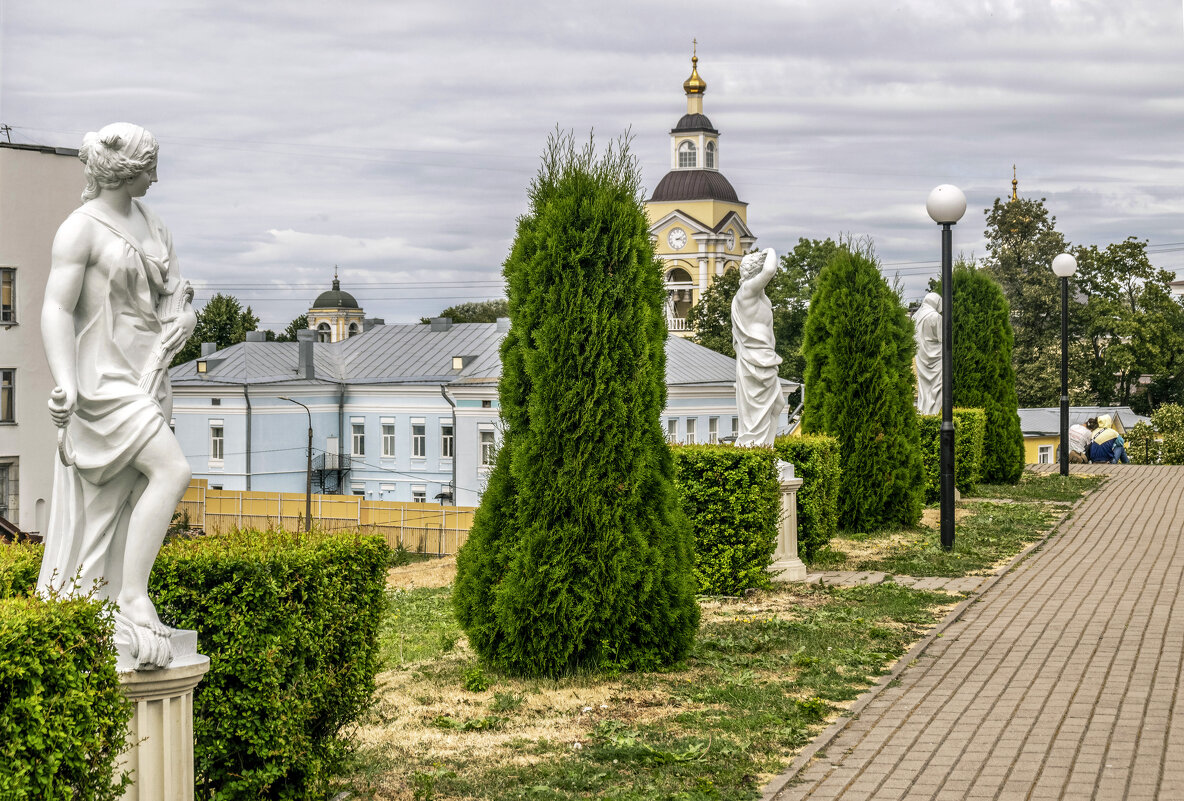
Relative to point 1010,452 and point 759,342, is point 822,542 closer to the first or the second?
point 759,342

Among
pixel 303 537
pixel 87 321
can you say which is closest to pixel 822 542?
pixel 303 537

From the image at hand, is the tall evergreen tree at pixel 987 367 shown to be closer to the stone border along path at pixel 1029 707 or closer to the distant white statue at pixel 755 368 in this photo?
the stone border along path at pixel 1029 707

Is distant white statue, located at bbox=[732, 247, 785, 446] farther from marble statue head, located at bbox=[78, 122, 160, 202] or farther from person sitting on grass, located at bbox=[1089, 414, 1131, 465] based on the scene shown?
person sitting on grass, located at bbox=[1089, 414, 1131, 465]

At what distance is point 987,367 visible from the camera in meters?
23.3

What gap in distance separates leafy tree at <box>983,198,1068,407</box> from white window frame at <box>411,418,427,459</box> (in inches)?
1047

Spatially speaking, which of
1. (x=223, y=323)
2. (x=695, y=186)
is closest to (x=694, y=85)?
(x=695, y=186)

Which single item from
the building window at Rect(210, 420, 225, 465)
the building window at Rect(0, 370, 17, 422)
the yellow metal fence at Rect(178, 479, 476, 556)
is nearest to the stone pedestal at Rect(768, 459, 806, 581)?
the yellow metal fence at Rect(178, 479, 476, 556)

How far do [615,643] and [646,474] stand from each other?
1157mm

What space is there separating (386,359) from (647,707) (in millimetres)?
49464

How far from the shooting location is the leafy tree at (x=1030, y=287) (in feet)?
184

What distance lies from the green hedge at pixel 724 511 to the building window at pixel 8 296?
79.8 feet

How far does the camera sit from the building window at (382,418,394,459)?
54.2 metres

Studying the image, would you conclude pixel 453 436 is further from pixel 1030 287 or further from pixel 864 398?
pixel 864 398

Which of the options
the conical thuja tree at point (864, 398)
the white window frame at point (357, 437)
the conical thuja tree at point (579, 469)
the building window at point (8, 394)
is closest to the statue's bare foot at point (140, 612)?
the conical thuja tree at point (579, 469)
